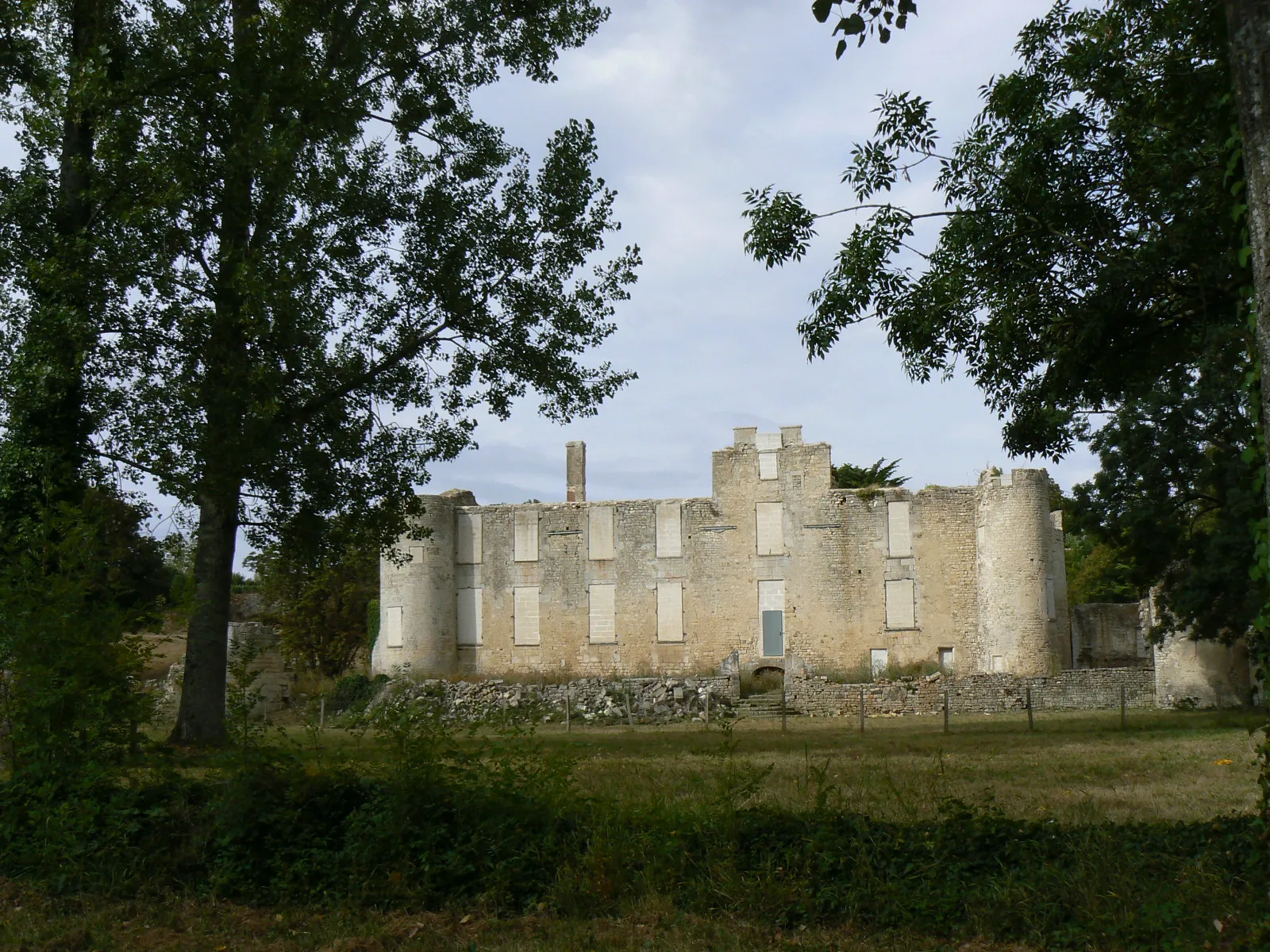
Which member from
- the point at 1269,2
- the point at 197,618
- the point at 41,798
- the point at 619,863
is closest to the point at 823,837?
the point at 619,863

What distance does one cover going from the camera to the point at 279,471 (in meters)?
15.1

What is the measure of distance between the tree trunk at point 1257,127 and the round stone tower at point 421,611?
114 feet

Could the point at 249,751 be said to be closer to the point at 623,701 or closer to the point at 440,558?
the point at 623,701

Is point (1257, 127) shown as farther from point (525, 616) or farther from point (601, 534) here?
point (525, 616)

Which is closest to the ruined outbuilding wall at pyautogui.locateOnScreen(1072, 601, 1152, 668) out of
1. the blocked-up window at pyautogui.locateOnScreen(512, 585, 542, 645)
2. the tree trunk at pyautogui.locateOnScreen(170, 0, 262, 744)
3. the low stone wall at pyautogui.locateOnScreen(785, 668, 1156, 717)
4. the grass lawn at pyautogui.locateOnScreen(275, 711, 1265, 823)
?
the low stone wall at pyautogui.locateOnScreen(785, 668, 1156, 717)

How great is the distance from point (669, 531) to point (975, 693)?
12437 mm

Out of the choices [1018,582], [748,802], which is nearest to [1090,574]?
[1018,582]

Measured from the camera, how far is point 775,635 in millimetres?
37375

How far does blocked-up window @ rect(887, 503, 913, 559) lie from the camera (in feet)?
121

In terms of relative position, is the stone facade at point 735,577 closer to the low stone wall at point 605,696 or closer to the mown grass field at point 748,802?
the low stone wall at point 605,696

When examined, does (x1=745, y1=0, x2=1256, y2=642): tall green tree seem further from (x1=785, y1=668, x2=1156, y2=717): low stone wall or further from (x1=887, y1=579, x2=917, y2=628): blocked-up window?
(x1=887, y1=579, x2=917, y2=628): blocked-up window

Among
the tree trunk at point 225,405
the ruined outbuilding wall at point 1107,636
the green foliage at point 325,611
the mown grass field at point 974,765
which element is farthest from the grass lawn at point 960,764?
the green foliage at point 325,611

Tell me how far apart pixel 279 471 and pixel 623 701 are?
1686cm

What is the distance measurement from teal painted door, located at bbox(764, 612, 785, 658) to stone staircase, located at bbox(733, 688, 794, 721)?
227 inches
